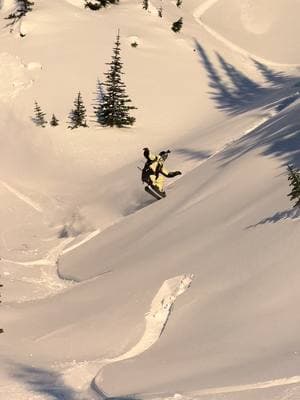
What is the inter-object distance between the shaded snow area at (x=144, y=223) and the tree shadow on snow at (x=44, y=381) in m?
0.02

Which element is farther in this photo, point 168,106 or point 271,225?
point 168,106

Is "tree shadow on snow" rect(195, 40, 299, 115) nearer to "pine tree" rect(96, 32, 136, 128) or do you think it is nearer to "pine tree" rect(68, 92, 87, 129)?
"pine tree" rect(96, 32, 136, 128)

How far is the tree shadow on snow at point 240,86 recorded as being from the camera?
85.0ft

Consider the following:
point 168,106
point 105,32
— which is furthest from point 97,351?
point 105,32

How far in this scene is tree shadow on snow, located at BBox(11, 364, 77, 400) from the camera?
19.2ft

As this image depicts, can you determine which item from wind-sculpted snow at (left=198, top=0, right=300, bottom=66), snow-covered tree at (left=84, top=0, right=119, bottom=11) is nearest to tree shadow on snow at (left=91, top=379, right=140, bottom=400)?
wind-sculpted snow at (left=198, top=0, right=300, bottom=66)

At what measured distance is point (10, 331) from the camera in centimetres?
844

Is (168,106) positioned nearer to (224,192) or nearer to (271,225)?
(224,192)

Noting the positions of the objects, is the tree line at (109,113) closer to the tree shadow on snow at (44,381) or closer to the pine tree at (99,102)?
the pine tree at (99,102)

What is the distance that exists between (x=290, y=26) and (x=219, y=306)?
3539cm

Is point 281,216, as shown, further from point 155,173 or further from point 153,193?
point 155,173

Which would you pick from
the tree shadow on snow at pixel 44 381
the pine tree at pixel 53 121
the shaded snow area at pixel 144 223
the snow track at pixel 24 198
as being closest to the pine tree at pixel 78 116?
the shaded snow area at pixel 144 223

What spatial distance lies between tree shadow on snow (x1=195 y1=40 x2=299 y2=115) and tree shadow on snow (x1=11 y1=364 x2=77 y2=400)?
1841 centimetres

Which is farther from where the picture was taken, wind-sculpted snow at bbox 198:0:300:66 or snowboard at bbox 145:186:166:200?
wind-sculpted snow at bbox 198:0:300:66
